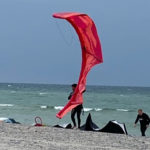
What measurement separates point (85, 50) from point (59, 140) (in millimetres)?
3088

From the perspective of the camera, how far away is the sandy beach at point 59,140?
10312 millimetres

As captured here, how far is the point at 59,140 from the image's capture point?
37.6 ft

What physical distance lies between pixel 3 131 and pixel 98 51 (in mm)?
3421

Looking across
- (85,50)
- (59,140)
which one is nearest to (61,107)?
(85,50)

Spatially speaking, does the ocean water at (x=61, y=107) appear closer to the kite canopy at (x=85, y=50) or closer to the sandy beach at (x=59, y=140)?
the kite canopy at (x=85, y=50)

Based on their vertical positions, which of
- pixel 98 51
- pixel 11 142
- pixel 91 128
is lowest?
pixel 91 128

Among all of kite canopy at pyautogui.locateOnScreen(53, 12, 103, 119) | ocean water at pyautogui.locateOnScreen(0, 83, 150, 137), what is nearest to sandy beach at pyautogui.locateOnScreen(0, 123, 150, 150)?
kite canopy at pyautogui.locateOnScreen(53, 12, 103, 119)

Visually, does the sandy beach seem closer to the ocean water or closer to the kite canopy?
the kite canopy

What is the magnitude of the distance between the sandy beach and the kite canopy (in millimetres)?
899

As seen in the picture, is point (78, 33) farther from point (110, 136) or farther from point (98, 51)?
point (110, 136)

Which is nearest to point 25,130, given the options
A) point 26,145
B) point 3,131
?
point 3,131

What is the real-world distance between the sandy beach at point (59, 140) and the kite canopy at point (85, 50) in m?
0.90

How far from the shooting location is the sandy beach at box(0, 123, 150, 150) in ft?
33.8

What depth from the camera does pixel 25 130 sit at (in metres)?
12.8
